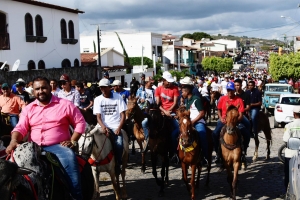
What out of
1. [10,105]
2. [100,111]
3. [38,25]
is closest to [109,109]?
[100,111]

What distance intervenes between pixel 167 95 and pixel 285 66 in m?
33.3

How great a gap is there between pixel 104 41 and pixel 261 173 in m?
59.4

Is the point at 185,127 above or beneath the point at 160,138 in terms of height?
above

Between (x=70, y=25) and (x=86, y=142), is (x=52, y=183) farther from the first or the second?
(x=70, y=25)

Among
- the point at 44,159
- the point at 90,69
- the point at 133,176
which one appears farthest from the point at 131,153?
the point at 90,69

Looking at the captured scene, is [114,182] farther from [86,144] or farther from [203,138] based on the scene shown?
[203,138]

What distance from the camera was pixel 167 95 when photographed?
1001 cm

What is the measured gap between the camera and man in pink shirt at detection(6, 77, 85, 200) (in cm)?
532

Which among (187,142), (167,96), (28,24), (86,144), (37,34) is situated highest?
(28,24)

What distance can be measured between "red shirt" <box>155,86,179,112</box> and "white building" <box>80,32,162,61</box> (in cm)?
5569

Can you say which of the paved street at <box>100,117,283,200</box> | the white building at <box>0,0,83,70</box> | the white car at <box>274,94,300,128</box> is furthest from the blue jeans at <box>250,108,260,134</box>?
the white building at <box>0,0,83,70</box>

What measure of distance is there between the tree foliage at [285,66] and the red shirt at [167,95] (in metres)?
32.8

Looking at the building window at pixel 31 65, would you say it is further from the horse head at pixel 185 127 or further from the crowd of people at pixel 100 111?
the horse head at pixel 185 127

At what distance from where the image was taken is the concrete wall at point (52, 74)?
22641 millimetres
